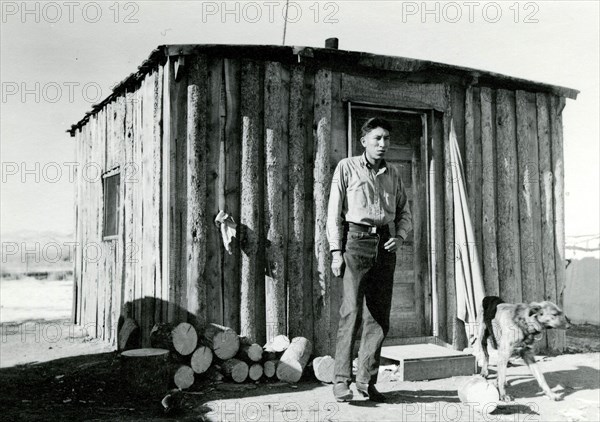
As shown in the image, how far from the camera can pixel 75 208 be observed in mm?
11812

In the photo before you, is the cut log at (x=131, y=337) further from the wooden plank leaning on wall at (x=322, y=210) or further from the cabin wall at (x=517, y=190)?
the cabin wall at (x=517, y=190)

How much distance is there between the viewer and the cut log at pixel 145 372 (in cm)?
570

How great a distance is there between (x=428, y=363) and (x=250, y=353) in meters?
1.98

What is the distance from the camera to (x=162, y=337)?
20.1ft

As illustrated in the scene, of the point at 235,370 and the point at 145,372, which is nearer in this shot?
the point at 145,372

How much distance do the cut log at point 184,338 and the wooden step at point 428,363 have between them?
7.15 ft

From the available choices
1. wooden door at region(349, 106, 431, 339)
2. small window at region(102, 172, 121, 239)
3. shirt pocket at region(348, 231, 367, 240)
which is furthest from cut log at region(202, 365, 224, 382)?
small window at region(102, 172, 121, 239)

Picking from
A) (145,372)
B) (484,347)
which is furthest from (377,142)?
(145,372)

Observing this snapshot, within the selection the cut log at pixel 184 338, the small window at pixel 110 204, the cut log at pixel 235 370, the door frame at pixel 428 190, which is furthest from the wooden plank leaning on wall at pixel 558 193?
the small window at pixel 110 204

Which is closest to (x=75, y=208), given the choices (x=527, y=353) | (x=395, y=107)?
(x=395, y=107)

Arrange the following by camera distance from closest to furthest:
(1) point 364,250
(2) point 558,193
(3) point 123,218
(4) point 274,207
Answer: (1) point 364,250
(4) point 274,207
(3) point 123,218
(2) point 558,193

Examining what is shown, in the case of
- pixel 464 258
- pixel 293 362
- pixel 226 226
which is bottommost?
pixel 293 362

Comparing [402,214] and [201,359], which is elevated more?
[402,214]

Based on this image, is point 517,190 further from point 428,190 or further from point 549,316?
→ point 549,316
